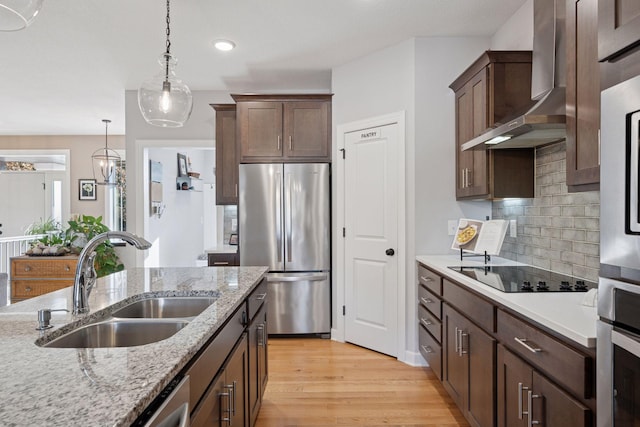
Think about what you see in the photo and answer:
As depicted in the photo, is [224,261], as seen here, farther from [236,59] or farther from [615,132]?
[615,132]

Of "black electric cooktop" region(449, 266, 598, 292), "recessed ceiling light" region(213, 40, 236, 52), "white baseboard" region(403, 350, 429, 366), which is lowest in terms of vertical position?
"white baseboard" region(403, 350, 429, 366)

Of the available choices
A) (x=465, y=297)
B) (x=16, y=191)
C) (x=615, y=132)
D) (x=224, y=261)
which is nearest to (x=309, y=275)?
(x=224, y=261)

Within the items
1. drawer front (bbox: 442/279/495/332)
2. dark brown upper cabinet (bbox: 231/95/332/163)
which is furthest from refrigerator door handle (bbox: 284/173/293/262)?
drawer front (bbox: 442/279/495/332)

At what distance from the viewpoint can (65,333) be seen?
119cm

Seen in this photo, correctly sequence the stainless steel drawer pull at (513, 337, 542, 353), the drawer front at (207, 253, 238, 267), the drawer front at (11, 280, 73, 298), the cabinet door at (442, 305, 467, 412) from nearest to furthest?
the stainless steel drawer pull at (513, 337, 542, 353) < the cabinet door at (442, 305, 467, 412) < the drawer front at (207, 253, 238, 267) < the drawer front at (11, 280, 73, 298)

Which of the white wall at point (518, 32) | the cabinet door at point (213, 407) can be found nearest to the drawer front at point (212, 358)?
the cabinet door at point (213, 407)

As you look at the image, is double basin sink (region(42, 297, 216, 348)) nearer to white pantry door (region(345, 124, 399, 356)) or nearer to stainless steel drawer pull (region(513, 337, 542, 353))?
stainless steel drawer pull (region(513, 337, 542, 353))

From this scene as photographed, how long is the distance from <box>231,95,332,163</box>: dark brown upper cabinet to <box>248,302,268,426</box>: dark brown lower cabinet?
1.85 metres

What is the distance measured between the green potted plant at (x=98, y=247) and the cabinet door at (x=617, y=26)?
16.8ft

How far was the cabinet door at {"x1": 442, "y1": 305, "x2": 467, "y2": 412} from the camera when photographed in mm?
2057

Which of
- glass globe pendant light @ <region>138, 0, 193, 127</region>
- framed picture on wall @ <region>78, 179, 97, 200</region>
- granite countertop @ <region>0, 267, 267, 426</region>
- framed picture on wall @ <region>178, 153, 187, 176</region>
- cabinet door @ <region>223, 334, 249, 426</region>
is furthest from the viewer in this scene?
framed picture on wall @ <region>78, 179, 97, 200</region>

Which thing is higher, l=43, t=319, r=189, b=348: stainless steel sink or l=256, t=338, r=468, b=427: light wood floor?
l=43, t=319, r=189, b=348: stainless steel sink

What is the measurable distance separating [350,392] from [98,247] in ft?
12.8

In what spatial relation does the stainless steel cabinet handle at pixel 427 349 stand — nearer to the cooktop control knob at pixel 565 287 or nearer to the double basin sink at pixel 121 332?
the cooktop control knob at pixel 565 287
